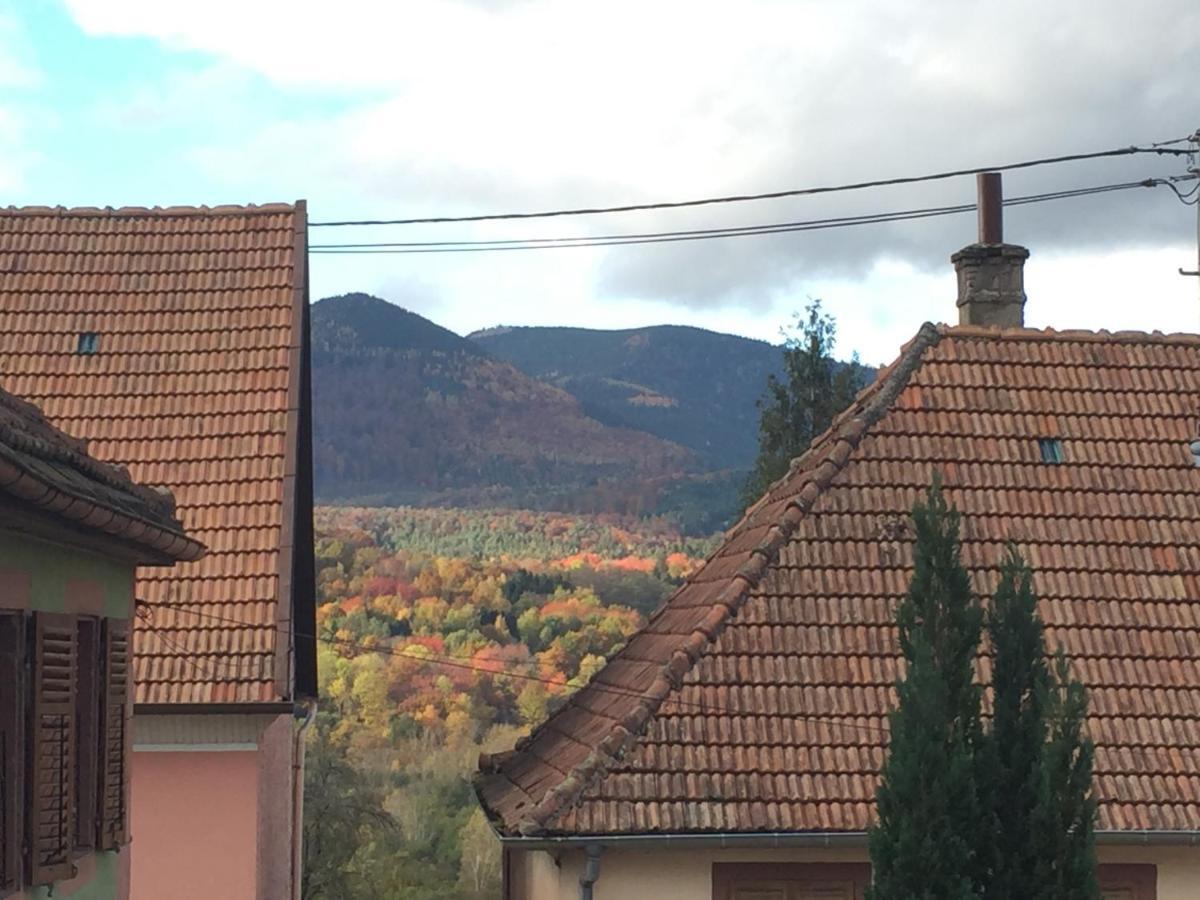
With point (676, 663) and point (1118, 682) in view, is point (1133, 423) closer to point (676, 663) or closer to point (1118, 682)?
point (1118, 682)

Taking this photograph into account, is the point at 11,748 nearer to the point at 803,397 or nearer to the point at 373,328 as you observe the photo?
the point at 803,397

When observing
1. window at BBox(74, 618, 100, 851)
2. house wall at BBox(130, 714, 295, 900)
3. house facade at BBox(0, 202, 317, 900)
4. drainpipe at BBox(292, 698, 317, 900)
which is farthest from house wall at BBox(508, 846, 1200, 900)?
window at BBox(74, 618, 100, 851)

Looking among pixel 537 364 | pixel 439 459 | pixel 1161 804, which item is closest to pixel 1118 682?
pixel 1161 804

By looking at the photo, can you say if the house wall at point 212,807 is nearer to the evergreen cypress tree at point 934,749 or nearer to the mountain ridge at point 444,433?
the evergreen cypress tree at point 934,749

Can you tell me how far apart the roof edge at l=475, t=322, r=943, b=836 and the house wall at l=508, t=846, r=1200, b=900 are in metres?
0.47

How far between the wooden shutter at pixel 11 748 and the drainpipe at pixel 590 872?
4702mm

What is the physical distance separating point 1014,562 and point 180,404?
8742 millimetres

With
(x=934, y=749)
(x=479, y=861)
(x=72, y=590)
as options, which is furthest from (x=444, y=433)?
(x=934, y=749)

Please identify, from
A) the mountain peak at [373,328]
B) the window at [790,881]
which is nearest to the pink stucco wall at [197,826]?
the window at [790,881]

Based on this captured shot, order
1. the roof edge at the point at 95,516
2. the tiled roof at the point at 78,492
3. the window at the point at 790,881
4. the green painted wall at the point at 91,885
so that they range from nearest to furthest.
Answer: the roof edge at the point at 95,516, the tiled roof at the point at 78,492, the green painted wall at the point at 91,885, the window at the point at 790,881

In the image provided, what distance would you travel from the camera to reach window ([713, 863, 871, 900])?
12.1 metres

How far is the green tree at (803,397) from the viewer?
91.4 ft

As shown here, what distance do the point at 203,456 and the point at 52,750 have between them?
23.0ft

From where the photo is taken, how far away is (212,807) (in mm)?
13539
